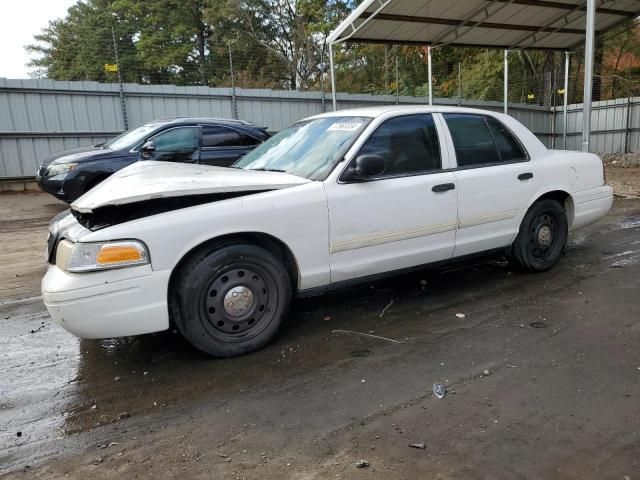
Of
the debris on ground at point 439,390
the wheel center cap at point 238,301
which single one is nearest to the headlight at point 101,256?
the wheel center cap at point 238,301

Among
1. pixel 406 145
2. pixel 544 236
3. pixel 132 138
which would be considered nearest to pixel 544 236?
pixel 544 236

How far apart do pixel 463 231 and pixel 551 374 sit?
1.64 m

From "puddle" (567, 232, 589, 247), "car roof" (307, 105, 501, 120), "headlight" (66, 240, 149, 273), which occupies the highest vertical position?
"car roof" (307, 105, 501, 120)

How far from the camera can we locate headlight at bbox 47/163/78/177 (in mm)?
8820

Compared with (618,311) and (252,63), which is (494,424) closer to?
(618,311)

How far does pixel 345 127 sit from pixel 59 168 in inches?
259

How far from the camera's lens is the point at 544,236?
17.3 feet

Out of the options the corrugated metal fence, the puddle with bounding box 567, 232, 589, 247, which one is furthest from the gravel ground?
the puddle with bounding box 567, 232, 589, 247

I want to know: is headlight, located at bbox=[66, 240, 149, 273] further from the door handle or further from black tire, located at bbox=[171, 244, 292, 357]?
Result: the door handle

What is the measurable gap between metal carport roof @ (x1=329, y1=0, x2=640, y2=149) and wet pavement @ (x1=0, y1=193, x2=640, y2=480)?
311 inches

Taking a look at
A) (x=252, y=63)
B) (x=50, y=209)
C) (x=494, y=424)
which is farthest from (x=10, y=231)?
(x=252, y=63)

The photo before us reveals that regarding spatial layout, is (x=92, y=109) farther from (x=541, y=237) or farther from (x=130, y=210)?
(x=541, y=237)

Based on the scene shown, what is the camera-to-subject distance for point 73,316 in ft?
10.3

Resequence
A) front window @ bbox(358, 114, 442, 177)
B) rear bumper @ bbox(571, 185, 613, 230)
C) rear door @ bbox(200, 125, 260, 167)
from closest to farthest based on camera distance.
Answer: front window @ bbox(358, 114, 442, 177)
rear bumper @ bbox(571, 185, 613, 230)
rear door @ bbox(200, 125, 260, 167)
